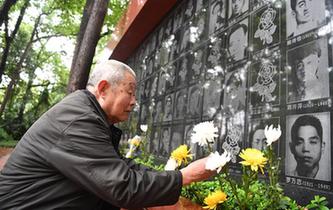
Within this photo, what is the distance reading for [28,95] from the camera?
18.2 metres

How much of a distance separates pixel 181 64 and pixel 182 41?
17.9 inches

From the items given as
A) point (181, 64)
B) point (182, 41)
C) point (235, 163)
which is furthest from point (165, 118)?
point (235, 163)

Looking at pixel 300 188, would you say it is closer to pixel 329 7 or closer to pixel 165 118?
pixel 329 7

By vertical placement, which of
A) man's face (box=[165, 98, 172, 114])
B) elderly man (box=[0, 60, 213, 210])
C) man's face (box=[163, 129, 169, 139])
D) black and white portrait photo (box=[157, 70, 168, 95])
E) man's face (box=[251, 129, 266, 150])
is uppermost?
black and white portrait photo (box=[157, 70, 168, 95])

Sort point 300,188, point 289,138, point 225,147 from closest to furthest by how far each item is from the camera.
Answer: point 300,188 < point 289,138 < point 225,147

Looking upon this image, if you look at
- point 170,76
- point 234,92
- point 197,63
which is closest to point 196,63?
point 197,63

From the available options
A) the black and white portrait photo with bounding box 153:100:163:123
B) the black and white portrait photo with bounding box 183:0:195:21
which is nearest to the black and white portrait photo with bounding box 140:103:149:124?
the black and white portrait photo with bounding box 153:100:163:123

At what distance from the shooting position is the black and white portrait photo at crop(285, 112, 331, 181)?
190 cm

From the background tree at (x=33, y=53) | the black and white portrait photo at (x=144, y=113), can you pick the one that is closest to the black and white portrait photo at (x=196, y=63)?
the black and white portrait photo at (x=144, y=113)

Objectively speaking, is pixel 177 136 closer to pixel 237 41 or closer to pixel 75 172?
pixel 237 41

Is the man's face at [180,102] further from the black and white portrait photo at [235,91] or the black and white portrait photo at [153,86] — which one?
the black and white portrait photo at [153,86]

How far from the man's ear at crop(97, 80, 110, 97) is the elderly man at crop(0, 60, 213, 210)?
1.7 inches

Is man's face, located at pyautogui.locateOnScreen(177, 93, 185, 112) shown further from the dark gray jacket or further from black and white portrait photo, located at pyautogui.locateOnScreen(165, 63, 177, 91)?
the dark gray jacket

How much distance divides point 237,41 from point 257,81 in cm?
64
